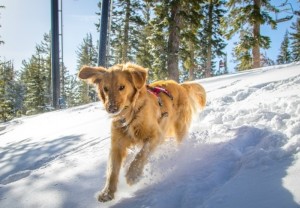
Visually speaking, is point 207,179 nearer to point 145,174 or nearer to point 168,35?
point 145,174

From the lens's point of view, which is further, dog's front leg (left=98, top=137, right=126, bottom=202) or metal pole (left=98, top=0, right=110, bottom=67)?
metal pole (left=98, top=0, right=110, bottom=67)

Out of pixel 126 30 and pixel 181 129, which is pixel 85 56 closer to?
pixel 126 30

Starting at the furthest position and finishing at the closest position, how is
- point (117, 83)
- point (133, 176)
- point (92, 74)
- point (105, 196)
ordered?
point (92, 74) < point (117, 83) < point (133, 176) < point (105, 196)

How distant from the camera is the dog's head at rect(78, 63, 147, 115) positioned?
137 inches

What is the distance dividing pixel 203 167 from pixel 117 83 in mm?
1397

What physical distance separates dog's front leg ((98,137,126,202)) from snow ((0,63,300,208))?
0.11 metres

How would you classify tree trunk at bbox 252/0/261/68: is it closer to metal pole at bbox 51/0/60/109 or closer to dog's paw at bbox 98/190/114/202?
metal pole at bbox 51/0/60/109

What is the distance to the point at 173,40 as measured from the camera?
48.7ft

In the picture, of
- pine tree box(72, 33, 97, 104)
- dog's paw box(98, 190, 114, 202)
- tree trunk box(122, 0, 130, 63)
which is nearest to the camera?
dog's paw box(98, 190, 114, 202)

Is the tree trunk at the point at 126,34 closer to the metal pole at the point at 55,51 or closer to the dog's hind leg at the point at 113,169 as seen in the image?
the metal pole at the point at 55,51

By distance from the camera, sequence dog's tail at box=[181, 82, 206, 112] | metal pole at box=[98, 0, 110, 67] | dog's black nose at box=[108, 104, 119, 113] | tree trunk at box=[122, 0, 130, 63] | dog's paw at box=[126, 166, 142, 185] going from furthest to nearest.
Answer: tree trunk at box=[122, 0, 130, 63] → metal pole at box=[98, 0, 110, 67] → dog's tail at box=[181, 82, 206, 112] → dog's black nose at box=[108, 104, 119, 113] → dog's paw at box=[126, 166, 142, 185]

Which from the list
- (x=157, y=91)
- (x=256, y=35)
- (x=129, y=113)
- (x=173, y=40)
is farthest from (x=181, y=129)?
(x=256, y=35)

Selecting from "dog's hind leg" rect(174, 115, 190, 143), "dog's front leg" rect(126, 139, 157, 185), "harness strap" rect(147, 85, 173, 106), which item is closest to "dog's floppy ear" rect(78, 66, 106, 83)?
"harness strap" rect(147, 85, 173, 106)

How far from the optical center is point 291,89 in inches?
198
